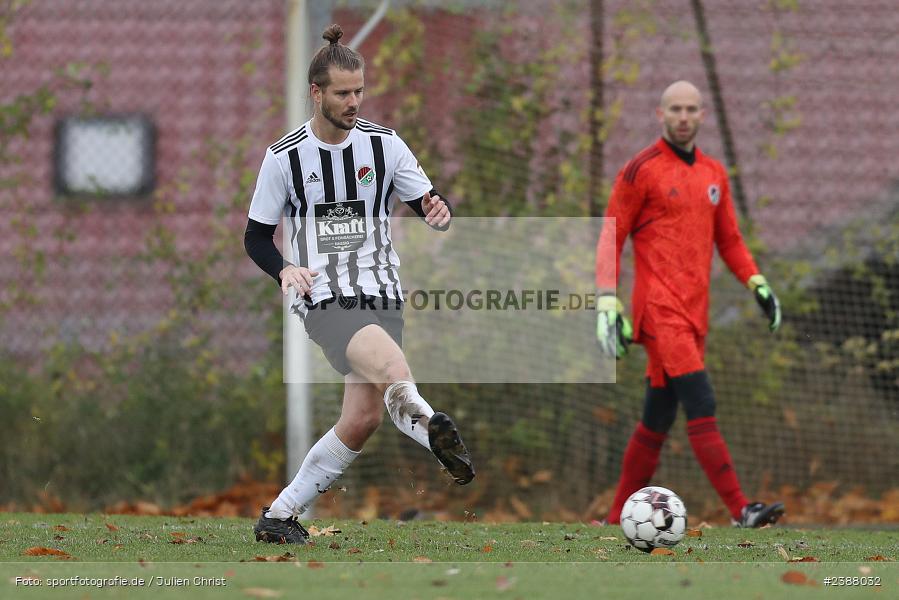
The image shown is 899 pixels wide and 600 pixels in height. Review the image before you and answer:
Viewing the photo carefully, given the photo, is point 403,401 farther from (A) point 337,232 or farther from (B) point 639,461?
(B) point 639,461

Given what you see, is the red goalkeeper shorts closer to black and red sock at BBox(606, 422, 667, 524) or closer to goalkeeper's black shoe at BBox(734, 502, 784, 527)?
black and red sock at BBox(606, 422, 667, 524)

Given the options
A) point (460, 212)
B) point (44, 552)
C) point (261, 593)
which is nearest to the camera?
point (261, 593)

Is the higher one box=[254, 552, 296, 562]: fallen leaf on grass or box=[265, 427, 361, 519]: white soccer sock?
box=[265, 427, 361, 519]: white soccer sock

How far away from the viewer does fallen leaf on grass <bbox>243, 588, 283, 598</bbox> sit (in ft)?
11.8

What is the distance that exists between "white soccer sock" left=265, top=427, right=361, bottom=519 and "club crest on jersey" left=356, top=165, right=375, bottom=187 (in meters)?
0.97

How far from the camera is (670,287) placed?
663 cm

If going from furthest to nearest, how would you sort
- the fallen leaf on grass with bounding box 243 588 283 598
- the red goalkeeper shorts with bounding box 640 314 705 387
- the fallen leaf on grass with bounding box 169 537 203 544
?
the red goalkeeper shorts with bounding box 640 314 705 387 < the fallen leaf on grass with bounding box 169 537 203 544 < the fallen leaf on grass with bounding box 243 588 283 598

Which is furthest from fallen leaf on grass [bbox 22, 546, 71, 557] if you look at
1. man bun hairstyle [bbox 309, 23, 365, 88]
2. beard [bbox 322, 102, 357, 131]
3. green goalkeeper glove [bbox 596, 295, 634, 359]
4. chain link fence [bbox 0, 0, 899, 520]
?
chain link fence [bbox 0, 0, 899, 520]

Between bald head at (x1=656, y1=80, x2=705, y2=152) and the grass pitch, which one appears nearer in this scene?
the grass pitch

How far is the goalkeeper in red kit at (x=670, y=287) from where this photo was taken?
21.5ft

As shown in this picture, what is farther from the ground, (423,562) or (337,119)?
(337,119)

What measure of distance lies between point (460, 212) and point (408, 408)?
162 inches

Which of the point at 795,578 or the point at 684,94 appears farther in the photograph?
the point at 684,94

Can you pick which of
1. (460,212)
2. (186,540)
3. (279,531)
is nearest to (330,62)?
(279,531)
